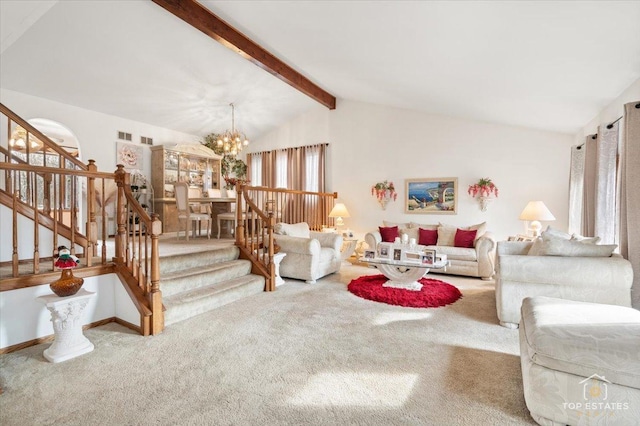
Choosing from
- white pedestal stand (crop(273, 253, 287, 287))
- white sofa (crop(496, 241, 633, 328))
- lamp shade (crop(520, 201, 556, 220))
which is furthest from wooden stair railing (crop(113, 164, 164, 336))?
lamp shade (crop(520, 201, 556, 220))

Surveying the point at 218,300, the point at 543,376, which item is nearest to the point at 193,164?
the point at 218,300

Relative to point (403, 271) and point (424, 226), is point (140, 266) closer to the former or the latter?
point (403, 271)

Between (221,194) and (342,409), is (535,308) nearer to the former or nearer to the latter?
(342,409)

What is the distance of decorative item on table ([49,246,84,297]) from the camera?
2.33 metres

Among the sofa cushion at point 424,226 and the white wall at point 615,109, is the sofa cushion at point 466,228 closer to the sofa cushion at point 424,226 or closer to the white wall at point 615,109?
the sofa cushion at point 424,226

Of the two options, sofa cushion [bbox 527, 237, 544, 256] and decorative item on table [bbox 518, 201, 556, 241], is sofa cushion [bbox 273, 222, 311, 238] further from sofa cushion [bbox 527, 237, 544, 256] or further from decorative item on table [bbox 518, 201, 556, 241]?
decorative item on table [bbox 518, 201, 556, 241]

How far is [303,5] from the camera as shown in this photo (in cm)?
324

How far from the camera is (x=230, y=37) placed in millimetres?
4352

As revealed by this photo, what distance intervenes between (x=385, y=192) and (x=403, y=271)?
269cm

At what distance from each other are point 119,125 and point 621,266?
790 cm

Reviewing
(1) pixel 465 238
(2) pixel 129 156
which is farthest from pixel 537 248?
(2) pixel 129 156

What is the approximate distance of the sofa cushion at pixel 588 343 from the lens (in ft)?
4.74

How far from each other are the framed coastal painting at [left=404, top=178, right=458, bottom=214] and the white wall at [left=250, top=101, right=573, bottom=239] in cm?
Result: 10

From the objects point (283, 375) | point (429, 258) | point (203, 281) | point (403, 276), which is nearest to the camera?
point (283, 375)
